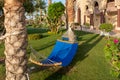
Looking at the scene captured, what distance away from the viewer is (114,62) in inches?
216

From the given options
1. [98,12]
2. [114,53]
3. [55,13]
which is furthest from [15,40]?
[98,12]

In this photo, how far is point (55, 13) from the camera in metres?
21.6

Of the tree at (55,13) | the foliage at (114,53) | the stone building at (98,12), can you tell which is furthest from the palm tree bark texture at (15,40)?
the stone building at (98,12)

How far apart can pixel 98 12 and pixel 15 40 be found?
2742 centimetres

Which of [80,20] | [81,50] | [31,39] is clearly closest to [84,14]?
[80,20]

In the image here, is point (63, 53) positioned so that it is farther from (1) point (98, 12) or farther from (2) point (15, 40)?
(1) point (98, 12)

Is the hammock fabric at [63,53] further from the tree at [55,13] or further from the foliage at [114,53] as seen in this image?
the tree at [55,13]

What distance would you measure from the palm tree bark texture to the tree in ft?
59.3

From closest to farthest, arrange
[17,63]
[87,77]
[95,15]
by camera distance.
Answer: [17,63] → [87,77] → [95,15]

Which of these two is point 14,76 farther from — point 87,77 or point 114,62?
point 87,77

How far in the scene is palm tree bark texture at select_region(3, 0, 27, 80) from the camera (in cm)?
A: 348

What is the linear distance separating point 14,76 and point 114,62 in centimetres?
299

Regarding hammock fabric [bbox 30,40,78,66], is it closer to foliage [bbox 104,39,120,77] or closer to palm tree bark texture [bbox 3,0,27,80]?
foliage [bbox 104,39,120,77]

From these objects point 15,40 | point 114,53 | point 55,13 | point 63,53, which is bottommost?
point 63,53
